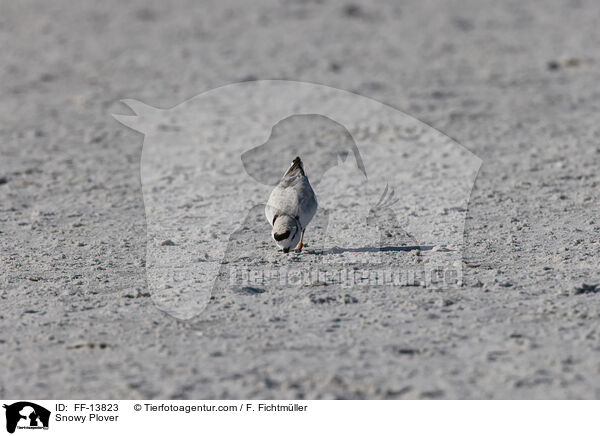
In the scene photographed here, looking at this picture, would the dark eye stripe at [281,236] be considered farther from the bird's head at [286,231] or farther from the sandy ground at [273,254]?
the sandy ground at [273,254]

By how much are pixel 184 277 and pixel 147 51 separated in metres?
7.13

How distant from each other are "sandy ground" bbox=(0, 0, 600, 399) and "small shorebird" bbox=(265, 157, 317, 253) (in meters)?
0.43

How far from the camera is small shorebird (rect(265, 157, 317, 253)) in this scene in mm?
4801

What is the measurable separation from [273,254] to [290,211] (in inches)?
13.5

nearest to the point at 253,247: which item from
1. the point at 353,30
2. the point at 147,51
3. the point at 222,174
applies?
the point at 222,174

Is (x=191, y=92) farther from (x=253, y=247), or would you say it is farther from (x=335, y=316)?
(x=335, y=316)

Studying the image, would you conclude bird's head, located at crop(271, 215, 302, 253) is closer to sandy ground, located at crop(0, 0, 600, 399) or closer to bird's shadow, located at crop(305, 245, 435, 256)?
bird's shadow, located at crop(305, 245, 435, 256)

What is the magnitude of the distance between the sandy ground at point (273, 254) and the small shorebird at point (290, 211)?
426mm

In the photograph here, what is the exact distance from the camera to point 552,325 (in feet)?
13.0

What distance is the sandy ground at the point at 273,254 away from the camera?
361cm
